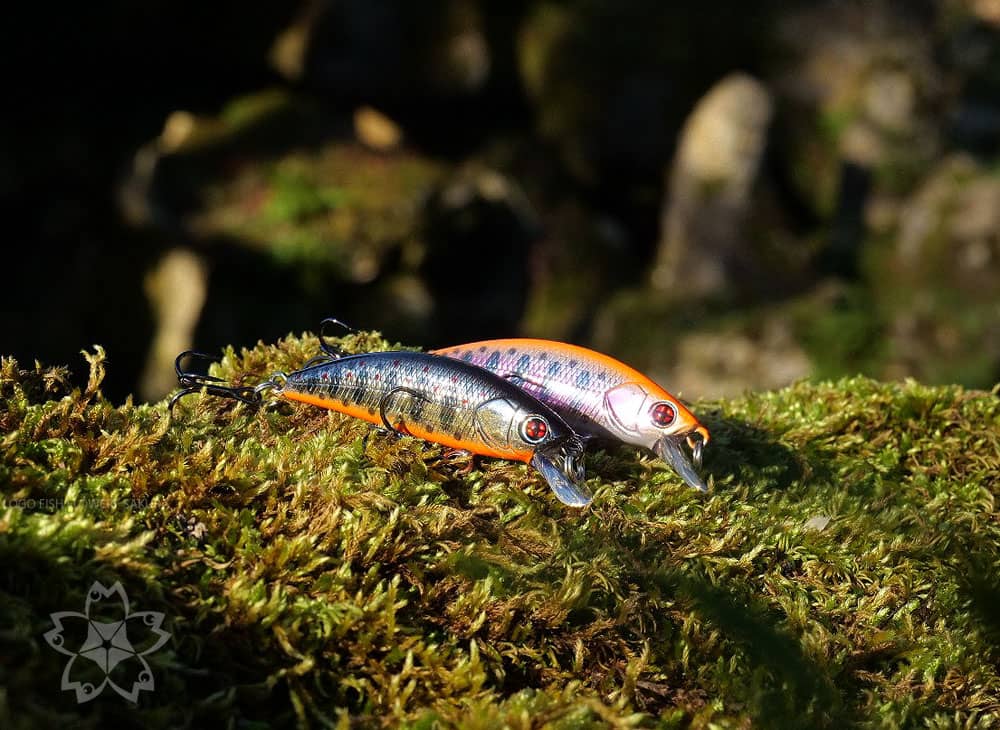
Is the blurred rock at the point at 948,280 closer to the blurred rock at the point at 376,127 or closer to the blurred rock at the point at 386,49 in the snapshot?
the blurred rock at the point at 386,49

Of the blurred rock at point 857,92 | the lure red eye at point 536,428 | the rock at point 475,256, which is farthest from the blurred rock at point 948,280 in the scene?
the lure red eye at point 536,428

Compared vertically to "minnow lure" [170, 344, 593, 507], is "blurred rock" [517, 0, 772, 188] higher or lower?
higher

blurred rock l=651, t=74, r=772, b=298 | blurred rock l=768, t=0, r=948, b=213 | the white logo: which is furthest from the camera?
blurred rock l=768, t=0, r=948, b=213

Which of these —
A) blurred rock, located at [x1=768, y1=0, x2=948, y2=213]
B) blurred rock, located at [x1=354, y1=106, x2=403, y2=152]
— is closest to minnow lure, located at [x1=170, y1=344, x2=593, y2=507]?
blurred rock, located at [x1=354, y1=106, x2=403, y2=152]

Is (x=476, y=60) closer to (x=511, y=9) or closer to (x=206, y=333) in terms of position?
(x=511, y=9)

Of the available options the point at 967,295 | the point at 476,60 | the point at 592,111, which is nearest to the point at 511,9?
the point at 476,60

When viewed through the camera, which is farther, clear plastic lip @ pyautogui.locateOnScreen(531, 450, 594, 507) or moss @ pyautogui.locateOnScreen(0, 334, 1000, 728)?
clear plastic lip @ pyautogui.locateOnScreen(531, 450, 594, 507)

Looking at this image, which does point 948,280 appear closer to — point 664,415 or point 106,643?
point 664,415

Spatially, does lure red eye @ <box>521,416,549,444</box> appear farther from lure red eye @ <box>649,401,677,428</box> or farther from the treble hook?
the treble hook
